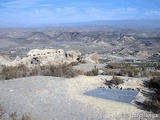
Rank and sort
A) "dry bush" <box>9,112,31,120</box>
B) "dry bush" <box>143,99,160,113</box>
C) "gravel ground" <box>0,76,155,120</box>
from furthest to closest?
"dry bush" <box>143,99,160,113</box> → "gravel ground" <box>0,76,155,120</box> → "dry bush" <box>9,112,31,120</box>

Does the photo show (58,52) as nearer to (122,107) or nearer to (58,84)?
(58,84)

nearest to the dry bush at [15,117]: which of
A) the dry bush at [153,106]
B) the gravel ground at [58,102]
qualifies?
the gravel ground at [58,102]

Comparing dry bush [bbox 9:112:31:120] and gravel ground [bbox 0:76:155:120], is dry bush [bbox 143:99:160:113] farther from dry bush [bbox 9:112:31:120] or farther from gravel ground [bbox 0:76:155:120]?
dry bush [bbox 9:112:31:120]

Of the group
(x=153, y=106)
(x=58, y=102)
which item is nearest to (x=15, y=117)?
(x=58, y=102)

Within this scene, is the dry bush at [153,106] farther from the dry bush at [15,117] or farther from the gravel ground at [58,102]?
the dry bush at [15,117]

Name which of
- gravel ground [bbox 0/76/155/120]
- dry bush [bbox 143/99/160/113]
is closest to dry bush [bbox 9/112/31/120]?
gravel ground [bbox 0/76/155/120]

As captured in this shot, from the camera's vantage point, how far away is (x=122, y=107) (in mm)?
7980

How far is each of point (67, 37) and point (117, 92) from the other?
134 meters

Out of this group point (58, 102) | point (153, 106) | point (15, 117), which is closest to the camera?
point (15, 117)

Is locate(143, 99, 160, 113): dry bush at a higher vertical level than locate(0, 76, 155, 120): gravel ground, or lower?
higher

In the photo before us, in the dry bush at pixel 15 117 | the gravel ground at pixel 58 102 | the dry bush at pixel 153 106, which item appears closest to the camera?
the dry bush at pixel 15 117

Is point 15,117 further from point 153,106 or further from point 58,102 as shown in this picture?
point 153,106

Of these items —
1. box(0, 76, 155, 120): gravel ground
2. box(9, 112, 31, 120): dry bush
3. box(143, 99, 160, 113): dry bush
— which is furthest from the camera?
box(143, 99, 160, 113): dry bush

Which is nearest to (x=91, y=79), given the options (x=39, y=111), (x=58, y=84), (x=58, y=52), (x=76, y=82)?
(x=76, y=82)
